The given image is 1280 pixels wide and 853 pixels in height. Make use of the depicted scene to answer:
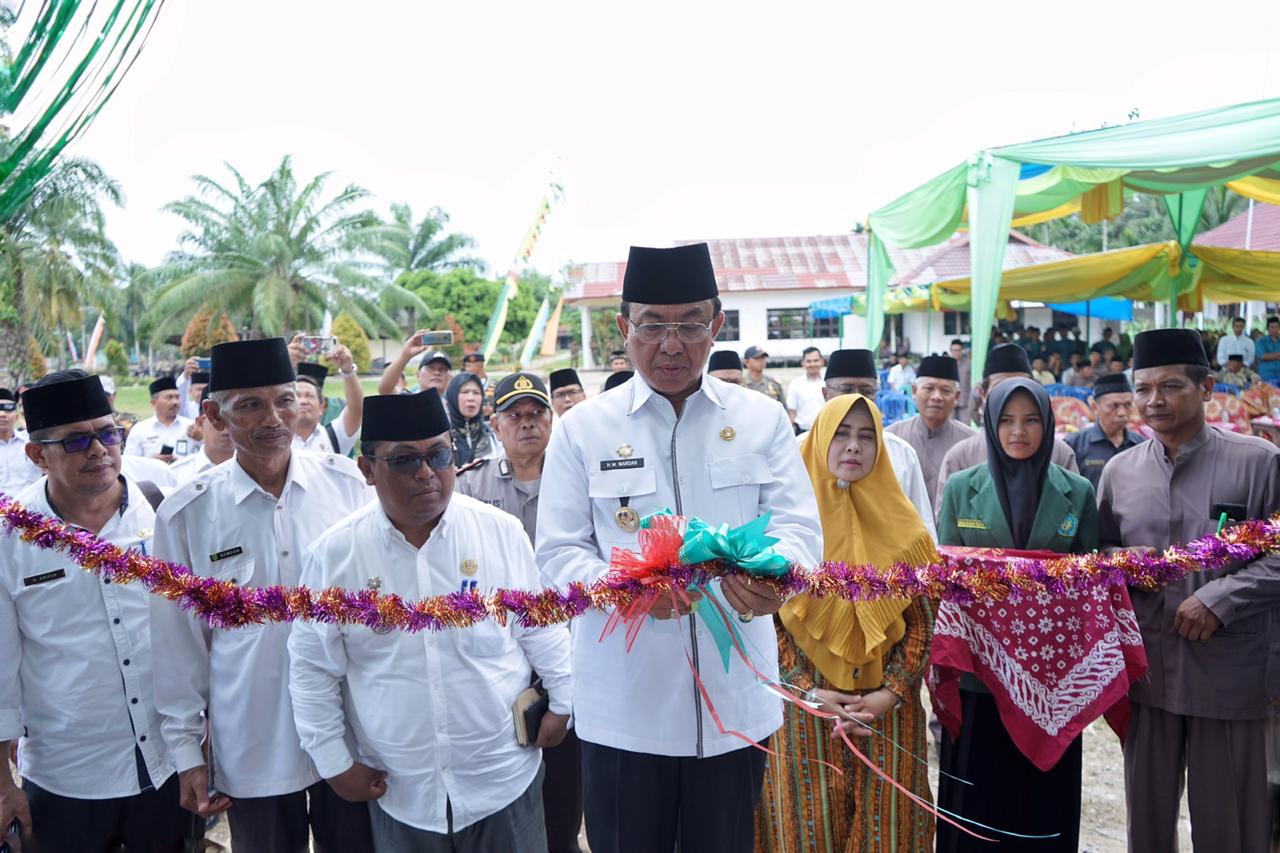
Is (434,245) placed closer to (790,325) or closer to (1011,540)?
(790,325)

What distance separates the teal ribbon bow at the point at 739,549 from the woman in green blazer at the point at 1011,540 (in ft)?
6.01

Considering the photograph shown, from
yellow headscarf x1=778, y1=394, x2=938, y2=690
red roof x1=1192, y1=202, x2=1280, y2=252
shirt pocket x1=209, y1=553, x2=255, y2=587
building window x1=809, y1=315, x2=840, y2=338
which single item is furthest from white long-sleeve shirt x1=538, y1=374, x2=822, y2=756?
building window x1=809, y1=315, x2=840, y2=338

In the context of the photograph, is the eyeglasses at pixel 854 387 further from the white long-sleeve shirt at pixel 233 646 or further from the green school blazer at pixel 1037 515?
the white long-sleeve shirt at pixel 233 646

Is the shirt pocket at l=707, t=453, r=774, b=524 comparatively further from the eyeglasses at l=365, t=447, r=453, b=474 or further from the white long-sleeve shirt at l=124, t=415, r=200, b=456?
the white long-sleeve shirt at l=124, t=415, r=200, b=456

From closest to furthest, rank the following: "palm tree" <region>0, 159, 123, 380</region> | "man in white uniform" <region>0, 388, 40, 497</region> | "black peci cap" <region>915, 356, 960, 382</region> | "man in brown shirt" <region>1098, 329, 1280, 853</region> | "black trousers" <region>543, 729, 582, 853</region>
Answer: "man in brown shirt" <region>1098, 329, 1280, 853</region> < "black trousers" <region>543, 729, 582, 853</region> < "black peci cap" <region>915, 356, 960, 382</region> < "man in white uniform" <region>0, 388, 40, 497</region> < "palm tree" <region>0, 159, 123, 380</region>

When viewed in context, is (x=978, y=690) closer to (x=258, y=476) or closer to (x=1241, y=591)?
(x=1241, y=591)

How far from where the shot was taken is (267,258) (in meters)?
28.7

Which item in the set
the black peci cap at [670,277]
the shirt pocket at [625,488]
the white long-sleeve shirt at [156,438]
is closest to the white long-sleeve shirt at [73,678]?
the shirt pocket at [625,488]

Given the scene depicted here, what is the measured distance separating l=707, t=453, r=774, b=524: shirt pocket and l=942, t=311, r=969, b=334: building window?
3555cm

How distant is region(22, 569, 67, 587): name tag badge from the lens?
9.77 ft

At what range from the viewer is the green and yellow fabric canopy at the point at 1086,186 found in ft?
24.0

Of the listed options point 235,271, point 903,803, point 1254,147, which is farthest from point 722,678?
point 235,271

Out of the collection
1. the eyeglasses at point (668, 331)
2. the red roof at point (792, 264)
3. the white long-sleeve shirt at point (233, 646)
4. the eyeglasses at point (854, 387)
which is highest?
the red roof at point (792, 264)

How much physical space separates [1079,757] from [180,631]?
333cm
